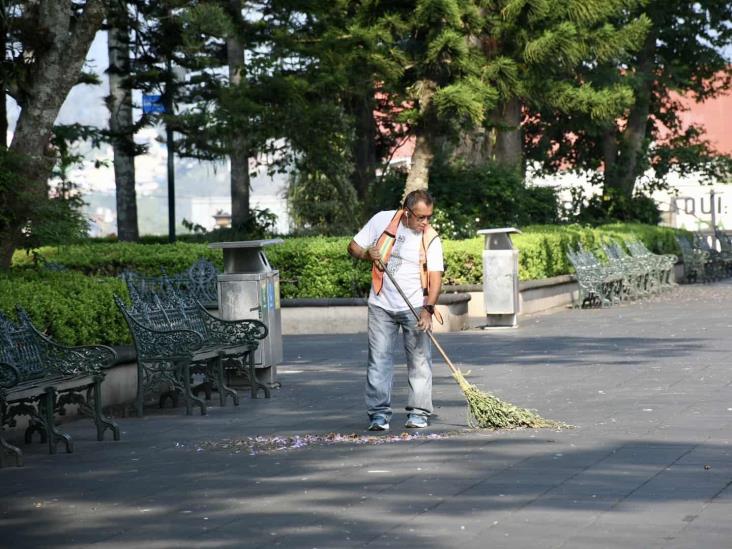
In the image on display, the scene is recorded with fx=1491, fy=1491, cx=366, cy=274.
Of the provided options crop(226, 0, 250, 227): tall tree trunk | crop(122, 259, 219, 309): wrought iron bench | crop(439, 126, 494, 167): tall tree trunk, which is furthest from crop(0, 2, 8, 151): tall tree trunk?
crop(439, 126, 494, 167): tall tree trunk

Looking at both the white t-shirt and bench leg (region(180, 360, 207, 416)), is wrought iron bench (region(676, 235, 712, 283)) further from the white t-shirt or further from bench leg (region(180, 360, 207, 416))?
the white t-shirt

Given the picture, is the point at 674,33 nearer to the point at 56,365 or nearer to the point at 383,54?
the point at 383,54

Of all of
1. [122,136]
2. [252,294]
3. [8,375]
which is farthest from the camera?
[122,136]

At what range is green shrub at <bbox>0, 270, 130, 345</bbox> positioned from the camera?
12.1m

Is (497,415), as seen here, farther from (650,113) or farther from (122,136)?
(650,113)

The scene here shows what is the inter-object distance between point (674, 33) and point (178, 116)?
15.4 meters

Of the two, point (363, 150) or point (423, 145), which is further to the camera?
point (363, 150)

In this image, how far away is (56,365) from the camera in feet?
35.3

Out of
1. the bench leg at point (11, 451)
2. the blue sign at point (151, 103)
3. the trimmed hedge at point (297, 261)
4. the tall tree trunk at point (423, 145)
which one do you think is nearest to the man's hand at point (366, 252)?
the bench leg at point (11, 451)

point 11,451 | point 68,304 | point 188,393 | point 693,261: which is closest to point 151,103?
point 693,261

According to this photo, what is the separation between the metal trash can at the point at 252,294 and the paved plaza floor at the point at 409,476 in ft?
1.24

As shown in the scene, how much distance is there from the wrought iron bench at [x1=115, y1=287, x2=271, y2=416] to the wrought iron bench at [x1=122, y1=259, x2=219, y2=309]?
154 inches

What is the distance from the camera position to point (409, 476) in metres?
8.52

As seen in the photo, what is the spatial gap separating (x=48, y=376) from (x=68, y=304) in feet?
6.87
